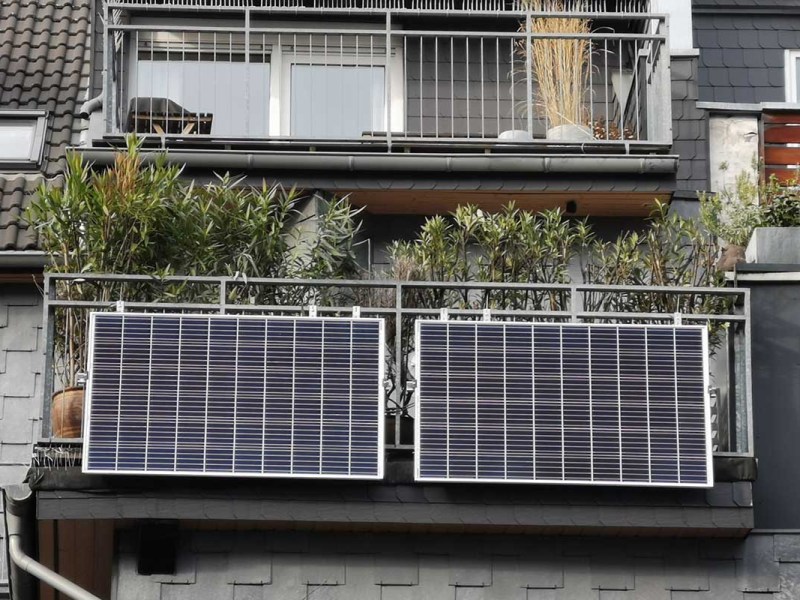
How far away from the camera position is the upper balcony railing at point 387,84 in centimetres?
1560

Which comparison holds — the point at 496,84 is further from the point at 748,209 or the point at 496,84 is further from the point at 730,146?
the point at 748,209

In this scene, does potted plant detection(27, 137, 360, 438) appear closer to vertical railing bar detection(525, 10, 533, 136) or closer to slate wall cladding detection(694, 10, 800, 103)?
vertical railing bar detection(525, 10, 533, 136)

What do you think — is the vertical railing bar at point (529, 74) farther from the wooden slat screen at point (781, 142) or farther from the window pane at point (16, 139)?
the window pane at point (16, 139)

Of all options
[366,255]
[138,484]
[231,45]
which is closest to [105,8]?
Answer: [231,45]

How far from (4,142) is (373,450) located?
5.64 m

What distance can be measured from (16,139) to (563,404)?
623 centimetres

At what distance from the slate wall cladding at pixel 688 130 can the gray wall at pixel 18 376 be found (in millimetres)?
5541

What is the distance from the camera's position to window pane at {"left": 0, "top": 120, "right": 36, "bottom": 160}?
16281 mm

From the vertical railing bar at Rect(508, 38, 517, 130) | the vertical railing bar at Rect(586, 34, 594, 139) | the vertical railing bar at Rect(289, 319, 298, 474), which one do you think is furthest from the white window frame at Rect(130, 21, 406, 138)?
the vertical railing bar at Rect(289, 319, 298, 474)

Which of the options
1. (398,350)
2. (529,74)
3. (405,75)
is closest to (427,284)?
(398,350)

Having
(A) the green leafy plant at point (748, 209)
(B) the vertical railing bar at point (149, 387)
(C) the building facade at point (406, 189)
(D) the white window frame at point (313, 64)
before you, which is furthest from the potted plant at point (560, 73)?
(B) the vertical railing bar at point (149, 387)

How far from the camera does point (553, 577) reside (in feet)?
42.4

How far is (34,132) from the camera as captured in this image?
54.0 ft

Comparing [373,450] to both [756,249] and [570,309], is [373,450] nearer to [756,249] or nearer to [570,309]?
[570,309]
